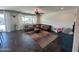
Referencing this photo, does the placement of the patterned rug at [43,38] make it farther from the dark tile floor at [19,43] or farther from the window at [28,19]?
the window at [28,19]

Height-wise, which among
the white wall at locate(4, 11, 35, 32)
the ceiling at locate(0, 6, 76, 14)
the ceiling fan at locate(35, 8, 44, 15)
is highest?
the ceiling at locate(0, 6, 76, 14)

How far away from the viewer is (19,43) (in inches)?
59.9

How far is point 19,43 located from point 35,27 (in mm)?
343

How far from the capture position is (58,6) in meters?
1.46

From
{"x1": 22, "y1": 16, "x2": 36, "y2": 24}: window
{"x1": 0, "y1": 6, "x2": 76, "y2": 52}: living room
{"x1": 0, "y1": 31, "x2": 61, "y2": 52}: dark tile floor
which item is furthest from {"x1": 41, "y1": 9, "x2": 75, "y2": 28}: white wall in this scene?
{"x1": 0, "y1": 31, "x2": 61, "y2": 52}: dark tile floor

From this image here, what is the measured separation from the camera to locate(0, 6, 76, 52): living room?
4.85 ft

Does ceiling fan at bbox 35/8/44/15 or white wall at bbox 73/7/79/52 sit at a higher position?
ceiling fan at bbox 35/8/44/15

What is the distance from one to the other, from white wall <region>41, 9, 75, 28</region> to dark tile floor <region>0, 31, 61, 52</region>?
29cm

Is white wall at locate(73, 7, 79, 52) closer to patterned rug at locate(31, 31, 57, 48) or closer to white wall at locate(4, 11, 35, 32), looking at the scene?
patterned rug at locate(31, 31, 57, 48)

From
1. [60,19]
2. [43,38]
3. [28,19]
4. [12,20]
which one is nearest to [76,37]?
[60,19]

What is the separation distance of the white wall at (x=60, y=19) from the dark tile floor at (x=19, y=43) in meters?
0.29

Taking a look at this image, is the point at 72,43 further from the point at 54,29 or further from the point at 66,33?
the point at 54,29

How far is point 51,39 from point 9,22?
2.27ft

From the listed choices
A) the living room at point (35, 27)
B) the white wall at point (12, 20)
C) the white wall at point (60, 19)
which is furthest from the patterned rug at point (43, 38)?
the white wall at point (12, 20)
